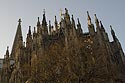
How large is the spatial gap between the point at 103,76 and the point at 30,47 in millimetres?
11729

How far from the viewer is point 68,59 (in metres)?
21.8

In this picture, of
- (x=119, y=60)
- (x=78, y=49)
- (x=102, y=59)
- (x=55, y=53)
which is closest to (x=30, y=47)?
(x=55, y=53)

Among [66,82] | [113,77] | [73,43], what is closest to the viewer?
[66,82]

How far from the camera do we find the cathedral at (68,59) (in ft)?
65.6

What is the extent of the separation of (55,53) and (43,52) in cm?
241

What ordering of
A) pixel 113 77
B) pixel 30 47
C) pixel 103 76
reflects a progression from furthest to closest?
1. pixel 30 47
2. pixel 113 77
3. pixel 103 76

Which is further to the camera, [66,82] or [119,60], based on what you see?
[119,60]

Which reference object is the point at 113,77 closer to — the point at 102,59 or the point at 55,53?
the point at 102,59

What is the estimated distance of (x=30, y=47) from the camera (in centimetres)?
2834

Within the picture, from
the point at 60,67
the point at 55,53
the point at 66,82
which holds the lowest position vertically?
the point at 66,82

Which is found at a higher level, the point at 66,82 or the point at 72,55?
the point at 72,55

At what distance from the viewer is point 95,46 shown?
25328 mm

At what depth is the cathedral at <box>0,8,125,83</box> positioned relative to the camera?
65.6ft

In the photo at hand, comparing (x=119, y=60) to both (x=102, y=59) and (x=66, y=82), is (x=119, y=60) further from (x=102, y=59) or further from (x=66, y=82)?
(x=66, y=82)
